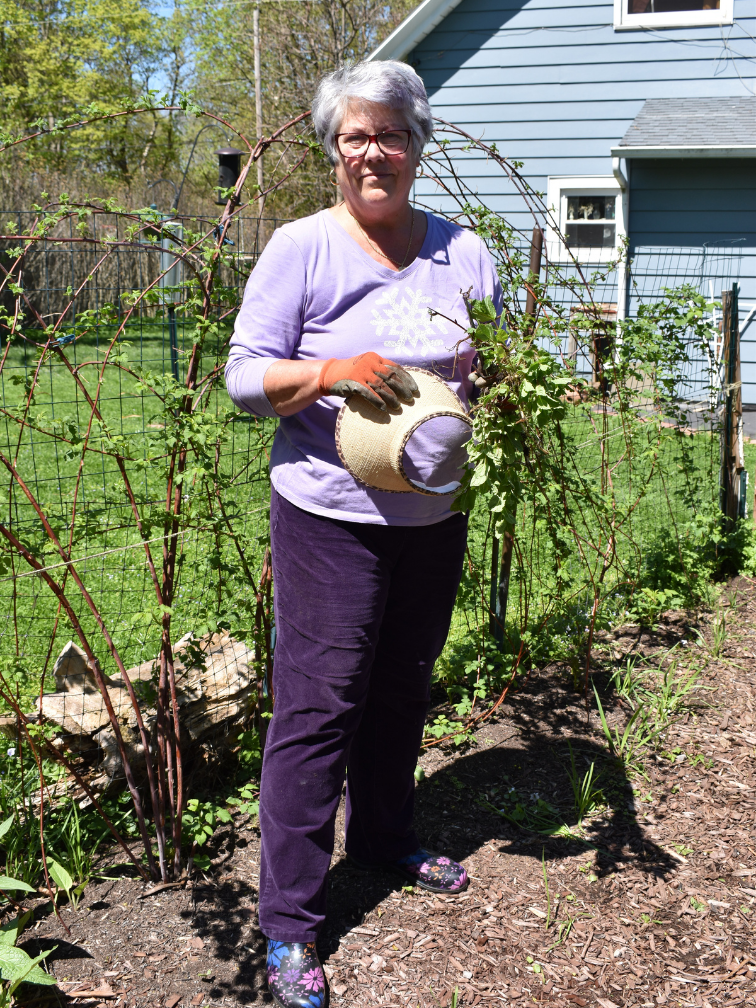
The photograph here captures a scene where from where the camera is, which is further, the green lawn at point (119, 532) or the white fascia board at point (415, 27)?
the white fascia board at point (415, 27)

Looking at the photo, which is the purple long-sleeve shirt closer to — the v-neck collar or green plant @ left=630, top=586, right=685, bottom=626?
the v-neck collar

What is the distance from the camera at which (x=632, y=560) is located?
14.8 ft

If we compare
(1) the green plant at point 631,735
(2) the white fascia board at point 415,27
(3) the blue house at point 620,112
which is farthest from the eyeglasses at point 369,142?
(2) the white fascia board at point 415,27

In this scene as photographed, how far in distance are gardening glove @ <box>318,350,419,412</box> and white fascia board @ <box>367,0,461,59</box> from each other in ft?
28.6

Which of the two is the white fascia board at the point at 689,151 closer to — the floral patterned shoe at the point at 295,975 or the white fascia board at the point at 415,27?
the white fascia board at the point at 415,27

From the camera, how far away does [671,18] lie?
9.25m

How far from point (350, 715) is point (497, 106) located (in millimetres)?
9280

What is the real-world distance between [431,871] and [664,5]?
382 inches

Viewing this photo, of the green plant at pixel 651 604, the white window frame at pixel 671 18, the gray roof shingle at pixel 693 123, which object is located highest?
the white window frame at pixel 671 18

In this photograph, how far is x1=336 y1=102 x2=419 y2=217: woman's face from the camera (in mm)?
1914

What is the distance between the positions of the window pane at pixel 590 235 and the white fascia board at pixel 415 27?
2640 millimetres

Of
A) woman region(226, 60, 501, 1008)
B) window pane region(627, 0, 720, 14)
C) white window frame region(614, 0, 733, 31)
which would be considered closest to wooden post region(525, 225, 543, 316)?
woman region(226, 60, 501, 1008)

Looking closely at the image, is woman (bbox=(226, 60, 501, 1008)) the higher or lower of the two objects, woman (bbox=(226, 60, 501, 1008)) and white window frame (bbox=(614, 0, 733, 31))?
the lower

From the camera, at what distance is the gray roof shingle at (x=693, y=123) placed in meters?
8.63
